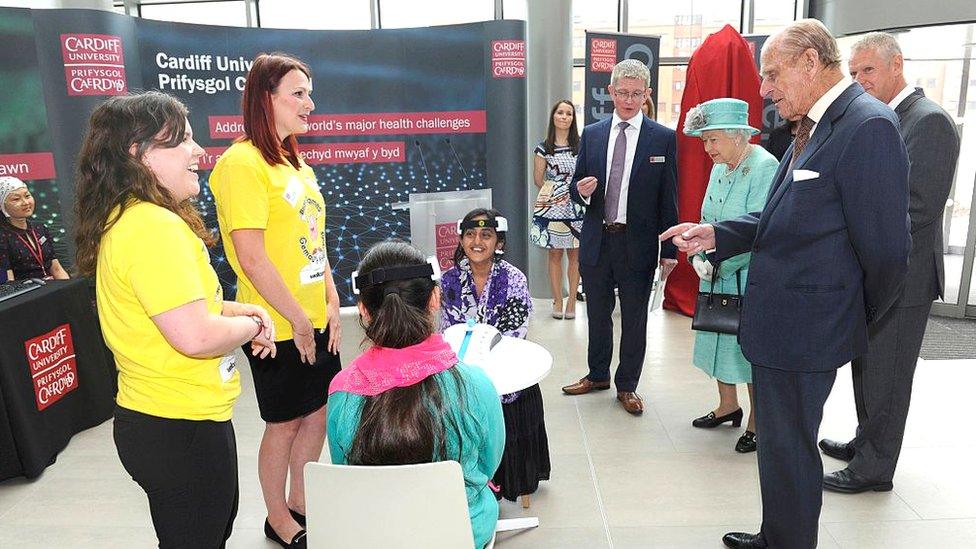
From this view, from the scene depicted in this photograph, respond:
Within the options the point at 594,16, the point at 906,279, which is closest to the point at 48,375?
the point at 906,279

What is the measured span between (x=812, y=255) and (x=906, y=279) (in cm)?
97

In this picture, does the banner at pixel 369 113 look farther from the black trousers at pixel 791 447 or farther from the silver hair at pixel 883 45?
the black trousers at pixel 791 447

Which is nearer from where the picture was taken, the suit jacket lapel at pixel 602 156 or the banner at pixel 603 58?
the suit jacket lapel at pixel 602 156

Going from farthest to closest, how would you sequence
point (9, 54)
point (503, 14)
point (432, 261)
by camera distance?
point (503, 14) → point (9, 54) → point (432, 261)

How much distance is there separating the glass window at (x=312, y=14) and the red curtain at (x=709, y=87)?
3796mm

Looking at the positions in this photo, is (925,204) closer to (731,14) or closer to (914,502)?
(914,502)

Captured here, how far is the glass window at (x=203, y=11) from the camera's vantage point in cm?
717

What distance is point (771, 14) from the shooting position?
709 centimetres

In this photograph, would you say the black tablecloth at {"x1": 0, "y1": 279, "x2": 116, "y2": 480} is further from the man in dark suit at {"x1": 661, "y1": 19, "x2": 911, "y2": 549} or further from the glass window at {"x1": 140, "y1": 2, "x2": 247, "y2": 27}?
the glass window at {"x1": 140, "y1": 2, "x2": 247, "y2": 27}

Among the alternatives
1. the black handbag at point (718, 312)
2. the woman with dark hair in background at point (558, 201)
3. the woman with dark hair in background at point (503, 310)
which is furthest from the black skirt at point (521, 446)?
the woman with dark hair in background at point (558, 201)

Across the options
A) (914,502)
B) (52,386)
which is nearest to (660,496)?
(914,502)

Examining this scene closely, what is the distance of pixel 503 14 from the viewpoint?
6.99m

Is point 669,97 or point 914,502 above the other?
point 669,97

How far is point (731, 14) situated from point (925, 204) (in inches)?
216
